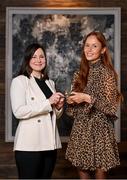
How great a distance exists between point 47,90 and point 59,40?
1.37 metres

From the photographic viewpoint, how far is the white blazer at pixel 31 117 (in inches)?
102

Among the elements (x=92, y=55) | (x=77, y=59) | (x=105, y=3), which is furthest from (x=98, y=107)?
(x=105, y=3)

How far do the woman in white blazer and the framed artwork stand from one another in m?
1.30

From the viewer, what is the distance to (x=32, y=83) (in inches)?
106

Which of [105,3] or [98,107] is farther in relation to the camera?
[105,3]

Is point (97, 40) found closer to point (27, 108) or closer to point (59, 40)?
point (27, 108)

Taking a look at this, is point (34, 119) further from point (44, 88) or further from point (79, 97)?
point (79, 97)

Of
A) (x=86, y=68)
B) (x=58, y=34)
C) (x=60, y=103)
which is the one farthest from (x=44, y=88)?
(x=58, y=34)

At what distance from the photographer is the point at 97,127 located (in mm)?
2537

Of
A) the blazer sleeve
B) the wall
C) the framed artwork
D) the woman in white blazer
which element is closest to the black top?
the woman in white blazer

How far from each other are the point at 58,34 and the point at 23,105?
5.22ft

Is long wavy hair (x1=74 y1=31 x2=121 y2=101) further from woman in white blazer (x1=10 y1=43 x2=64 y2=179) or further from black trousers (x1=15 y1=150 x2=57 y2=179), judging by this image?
black trousers (x1=15 y1=150 x2=57 y2=179)

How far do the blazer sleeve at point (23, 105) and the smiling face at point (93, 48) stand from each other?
1.37 ft

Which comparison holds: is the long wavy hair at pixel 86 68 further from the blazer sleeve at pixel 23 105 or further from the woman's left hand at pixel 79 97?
the blazer sleeve at pixel 23 105
